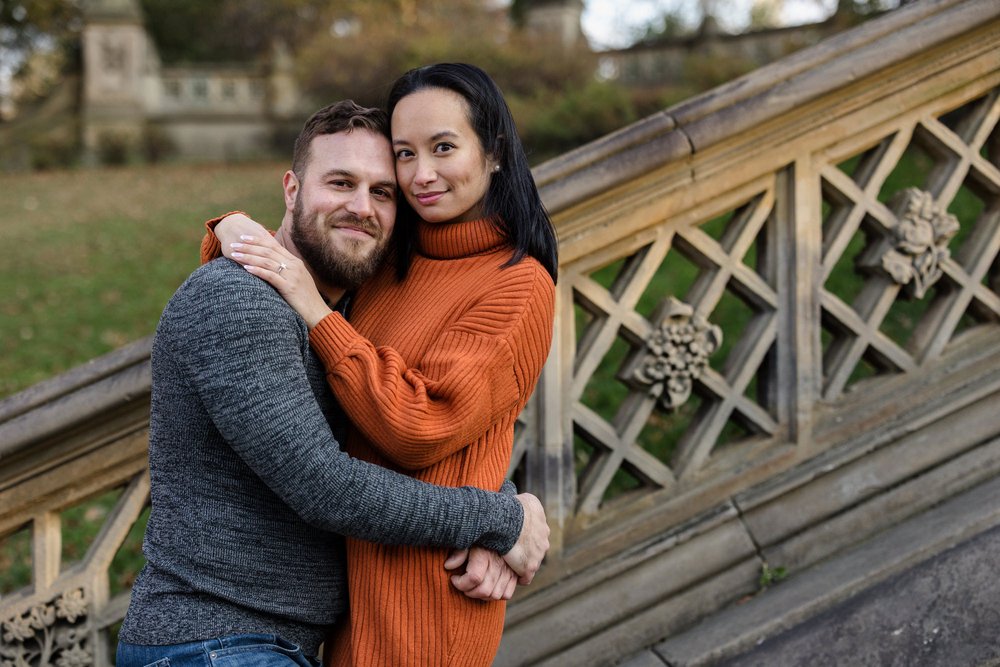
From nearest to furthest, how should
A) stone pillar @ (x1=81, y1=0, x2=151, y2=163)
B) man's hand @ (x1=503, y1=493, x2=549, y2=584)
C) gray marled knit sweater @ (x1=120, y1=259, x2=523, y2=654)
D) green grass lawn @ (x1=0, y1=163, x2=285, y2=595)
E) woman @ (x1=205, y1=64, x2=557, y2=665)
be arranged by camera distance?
gray marled knit sweater @ (x1=120, y1=259, x2=523, y2=654) < woman @ (x1=205, y1=64, x2=557, y2=665) < man's hand @ (x1=503, y1=493, x2=549, y2=584) < green grass lawn @ (x1=0, y1=163, x2=285, y2=595) < stone pillar @ (x1=81, y1=0, x2=151, y2=163)

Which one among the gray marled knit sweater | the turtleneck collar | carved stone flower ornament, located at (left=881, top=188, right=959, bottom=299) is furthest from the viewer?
carved stone flower ornament, located at (left=881, top=188, right=959, bottom=299)

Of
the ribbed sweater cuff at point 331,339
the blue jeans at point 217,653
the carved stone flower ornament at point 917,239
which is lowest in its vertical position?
the blue jeans at point 217,653

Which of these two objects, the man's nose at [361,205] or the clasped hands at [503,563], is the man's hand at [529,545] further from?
the man's nose at [361,205]

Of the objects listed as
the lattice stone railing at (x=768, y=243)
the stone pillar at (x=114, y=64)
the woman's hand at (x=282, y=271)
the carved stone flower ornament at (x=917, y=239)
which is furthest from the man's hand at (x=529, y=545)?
the stone pillar at (x=114, y=64)

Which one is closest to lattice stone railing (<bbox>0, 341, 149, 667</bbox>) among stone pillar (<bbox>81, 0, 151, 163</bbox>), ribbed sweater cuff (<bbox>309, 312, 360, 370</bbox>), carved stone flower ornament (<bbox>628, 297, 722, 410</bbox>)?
ribbed sweater cuff (<bbox>309, 312, 360, 370</bbox>)

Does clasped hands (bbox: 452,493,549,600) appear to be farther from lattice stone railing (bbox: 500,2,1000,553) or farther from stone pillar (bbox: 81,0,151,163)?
stone pillar (bbox: 81,0,151,163)

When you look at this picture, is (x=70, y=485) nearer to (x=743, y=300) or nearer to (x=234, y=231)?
(x=234, y=231)

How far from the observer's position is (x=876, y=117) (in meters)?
2.88

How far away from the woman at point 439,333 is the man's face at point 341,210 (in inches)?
3.2

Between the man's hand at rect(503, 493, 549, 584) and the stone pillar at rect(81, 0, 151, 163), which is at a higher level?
the stone pillar at rect(81, 0, 151, 163)

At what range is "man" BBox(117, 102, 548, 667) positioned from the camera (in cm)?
169

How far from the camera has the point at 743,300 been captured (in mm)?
2893

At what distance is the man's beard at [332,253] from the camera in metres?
1.99

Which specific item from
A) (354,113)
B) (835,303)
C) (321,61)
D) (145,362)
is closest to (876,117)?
(835,303)
